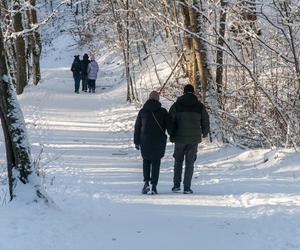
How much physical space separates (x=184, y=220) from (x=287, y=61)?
5.47 metres

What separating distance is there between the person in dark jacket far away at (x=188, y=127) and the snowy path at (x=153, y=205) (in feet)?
1.85

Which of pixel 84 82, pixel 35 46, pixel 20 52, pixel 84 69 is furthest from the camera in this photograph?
pixel 84 82

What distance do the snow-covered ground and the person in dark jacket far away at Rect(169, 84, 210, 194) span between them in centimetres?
54

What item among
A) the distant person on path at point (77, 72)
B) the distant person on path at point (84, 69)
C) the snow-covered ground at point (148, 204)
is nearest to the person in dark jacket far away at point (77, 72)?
the distant person on path at point (77, 72)

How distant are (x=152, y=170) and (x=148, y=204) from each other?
3.59 ft

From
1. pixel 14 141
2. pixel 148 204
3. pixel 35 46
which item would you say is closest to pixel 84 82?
pixel 35 46

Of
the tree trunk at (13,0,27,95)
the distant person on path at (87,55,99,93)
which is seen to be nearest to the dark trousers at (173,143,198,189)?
the tree trunk at (13,0,27,95)

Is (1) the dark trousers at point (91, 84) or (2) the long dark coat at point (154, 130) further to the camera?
(1) the dark trousers at point (91, 84)

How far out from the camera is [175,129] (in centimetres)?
925

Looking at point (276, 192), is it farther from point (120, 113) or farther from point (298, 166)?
point (120, 113)

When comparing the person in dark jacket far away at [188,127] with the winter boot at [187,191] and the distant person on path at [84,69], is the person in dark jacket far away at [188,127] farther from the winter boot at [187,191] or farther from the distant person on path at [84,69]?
the distant person on path at [84,69]

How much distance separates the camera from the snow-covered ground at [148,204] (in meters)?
6.28

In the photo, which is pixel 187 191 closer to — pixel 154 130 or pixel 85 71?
pixel 154 130

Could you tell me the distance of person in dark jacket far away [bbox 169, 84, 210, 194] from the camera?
9.16 meters
